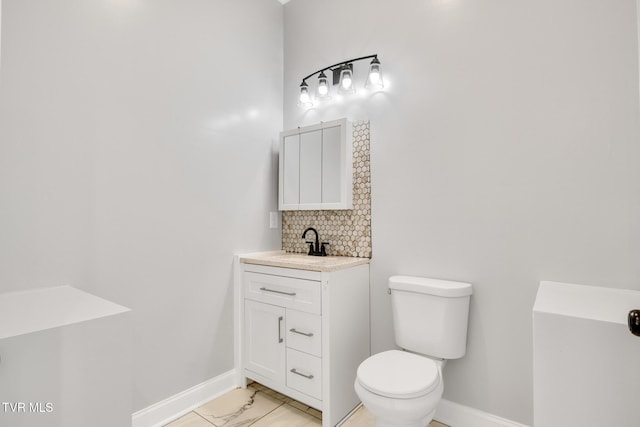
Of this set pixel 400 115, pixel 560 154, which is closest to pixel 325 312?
pixel 400 115

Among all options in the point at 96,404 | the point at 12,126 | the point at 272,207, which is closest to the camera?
the point at 96,404

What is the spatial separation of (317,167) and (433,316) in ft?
4.01

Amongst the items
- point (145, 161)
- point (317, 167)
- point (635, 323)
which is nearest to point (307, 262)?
point (317, 167)

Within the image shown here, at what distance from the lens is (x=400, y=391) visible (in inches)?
51.7

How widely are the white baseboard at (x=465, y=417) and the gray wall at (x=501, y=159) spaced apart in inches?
1.3

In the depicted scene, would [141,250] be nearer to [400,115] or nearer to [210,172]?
[210,172]

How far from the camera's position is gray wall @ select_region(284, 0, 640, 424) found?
55.4 inches

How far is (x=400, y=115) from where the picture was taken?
1998 mm

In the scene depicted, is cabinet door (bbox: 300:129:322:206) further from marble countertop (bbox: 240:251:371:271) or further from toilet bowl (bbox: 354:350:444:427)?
toilet bowl (bbox: 354:350:444:427)

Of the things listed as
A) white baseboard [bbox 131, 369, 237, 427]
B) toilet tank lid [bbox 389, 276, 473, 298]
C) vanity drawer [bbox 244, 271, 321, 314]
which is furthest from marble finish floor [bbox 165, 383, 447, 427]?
toilet tank lid [bbox 389, 276, 473, 298]

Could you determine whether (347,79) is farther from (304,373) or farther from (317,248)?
(304,373)

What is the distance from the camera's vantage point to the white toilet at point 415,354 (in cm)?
132

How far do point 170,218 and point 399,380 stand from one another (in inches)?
57.7

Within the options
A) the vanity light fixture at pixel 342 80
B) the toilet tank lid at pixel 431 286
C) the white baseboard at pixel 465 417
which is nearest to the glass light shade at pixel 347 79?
the vanity light fixture at pixel 342 80
